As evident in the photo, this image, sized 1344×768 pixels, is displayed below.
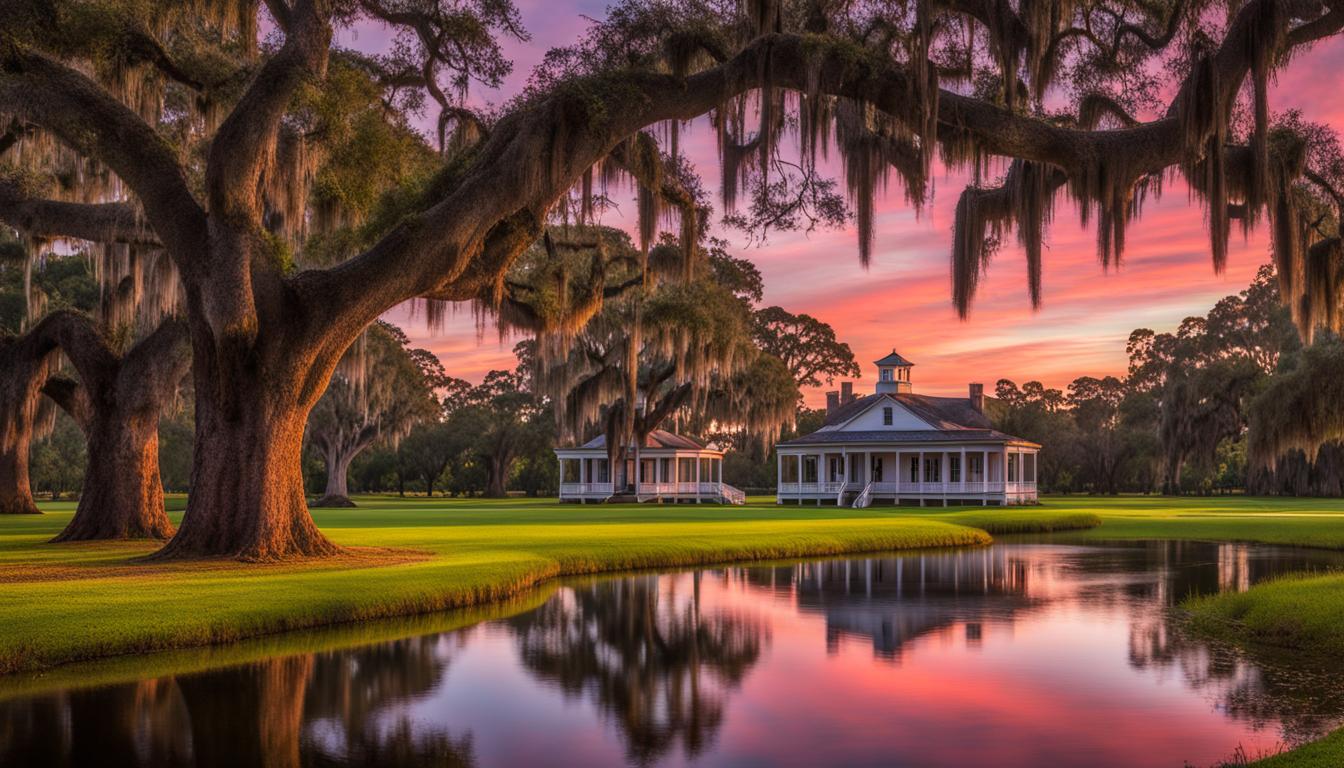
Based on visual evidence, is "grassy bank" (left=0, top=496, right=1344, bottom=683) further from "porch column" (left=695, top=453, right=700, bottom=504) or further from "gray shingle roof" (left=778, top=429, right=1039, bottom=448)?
"porch column" (left=695, top=453, right=700, bottom=504)

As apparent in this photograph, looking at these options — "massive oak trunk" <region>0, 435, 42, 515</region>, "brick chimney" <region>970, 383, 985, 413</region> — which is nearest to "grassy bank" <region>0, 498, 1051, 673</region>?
"massive oak trunk" <region>0, 435, 42, 515</region>

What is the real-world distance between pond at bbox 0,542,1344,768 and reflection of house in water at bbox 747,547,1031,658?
0.12 metres

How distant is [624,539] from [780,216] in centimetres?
787

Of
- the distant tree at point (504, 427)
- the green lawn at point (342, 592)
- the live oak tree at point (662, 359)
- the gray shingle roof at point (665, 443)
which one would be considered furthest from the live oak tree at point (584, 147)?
the distant tree at point (504, 427)

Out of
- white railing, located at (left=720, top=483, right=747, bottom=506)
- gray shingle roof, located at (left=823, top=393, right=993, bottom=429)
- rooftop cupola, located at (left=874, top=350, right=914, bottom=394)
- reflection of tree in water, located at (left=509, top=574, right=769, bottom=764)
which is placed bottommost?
white railing, located at (left=720, top=483, right=747, bottom=506)

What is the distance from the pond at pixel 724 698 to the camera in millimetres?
7930

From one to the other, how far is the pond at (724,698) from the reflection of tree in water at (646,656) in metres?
0.04

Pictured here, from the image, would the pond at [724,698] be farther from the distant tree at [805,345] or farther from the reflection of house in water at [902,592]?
the distant tree at [805,345]

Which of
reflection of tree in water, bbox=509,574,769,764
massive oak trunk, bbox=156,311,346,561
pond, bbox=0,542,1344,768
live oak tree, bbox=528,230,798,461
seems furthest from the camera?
live oak tree, bbox=528,230,798,461

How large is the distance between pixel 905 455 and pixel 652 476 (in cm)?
1447

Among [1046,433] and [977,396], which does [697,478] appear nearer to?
[977,396]

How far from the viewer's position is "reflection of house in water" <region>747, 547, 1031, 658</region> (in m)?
14.1

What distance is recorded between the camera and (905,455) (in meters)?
57.7

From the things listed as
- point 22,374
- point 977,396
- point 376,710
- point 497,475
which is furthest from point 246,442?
point 497,475
